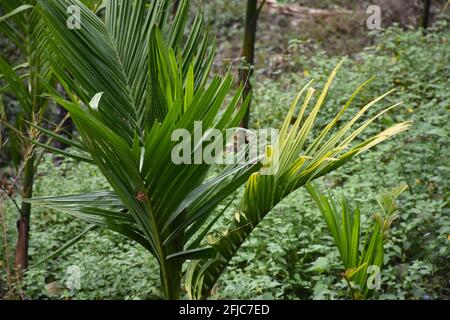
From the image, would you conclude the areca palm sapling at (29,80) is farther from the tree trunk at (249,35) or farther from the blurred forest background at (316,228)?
the tree trunk at (249,35)

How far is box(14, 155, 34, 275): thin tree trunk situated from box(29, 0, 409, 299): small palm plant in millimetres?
965

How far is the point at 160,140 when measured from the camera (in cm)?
213

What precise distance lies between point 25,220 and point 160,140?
1.72 m

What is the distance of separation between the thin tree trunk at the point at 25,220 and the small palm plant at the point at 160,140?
0.96 metres

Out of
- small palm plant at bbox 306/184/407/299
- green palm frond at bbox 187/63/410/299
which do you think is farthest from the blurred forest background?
small palm plant at bbox 306/184/407/299

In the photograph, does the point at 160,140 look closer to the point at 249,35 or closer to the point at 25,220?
the point at 25,220

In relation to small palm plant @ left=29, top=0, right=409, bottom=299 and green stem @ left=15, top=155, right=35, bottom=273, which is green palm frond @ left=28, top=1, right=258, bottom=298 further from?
green stem @ left=15, top=155, right=35, bottom=273

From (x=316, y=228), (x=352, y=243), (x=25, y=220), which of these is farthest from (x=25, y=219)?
(x=352, y=243)

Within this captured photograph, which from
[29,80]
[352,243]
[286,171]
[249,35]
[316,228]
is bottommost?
[352,243]
